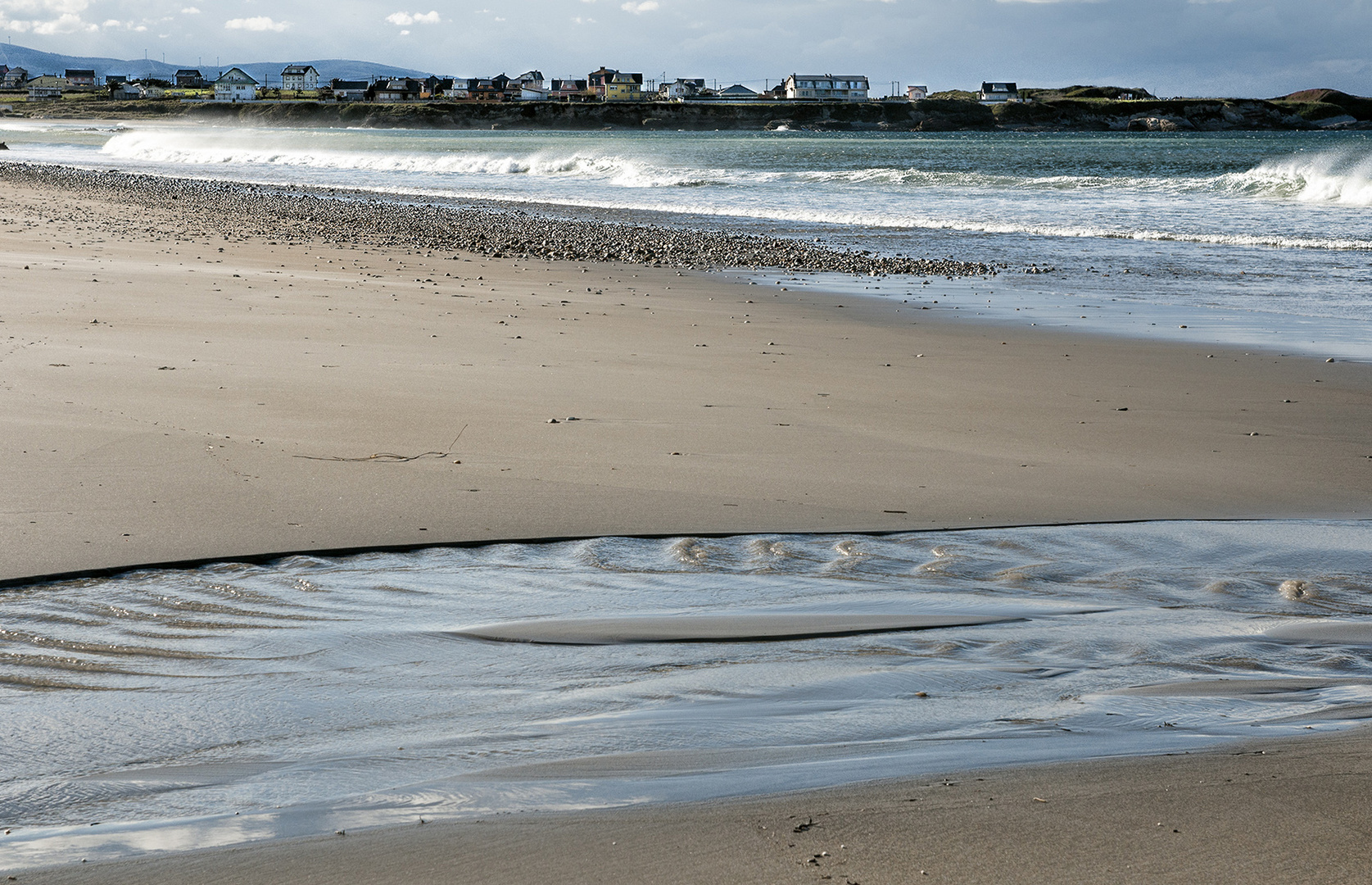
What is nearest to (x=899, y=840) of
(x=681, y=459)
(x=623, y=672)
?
(x=623, y=672)

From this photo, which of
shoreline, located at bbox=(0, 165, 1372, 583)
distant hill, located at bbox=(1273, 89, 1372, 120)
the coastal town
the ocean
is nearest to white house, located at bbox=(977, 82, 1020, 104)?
the coastal town

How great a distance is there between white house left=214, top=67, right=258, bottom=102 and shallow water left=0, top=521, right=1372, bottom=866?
561ft

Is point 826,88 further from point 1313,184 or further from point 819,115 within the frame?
point 1313,184

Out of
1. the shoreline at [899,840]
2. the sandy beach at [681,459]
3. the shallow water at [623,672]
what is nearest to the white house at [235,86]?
the sandy beach at [681,459]

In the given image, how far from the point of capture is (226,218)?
1867cm

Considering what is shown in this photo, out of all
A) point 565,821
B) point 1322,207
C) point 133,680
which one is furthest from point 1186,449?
point 1322,207

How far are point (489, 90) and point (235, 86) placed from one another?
126 ft

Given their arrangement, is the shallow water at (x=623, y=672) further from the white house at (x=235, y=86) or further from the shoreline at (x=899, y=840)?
the white house at (x=235, y=86)

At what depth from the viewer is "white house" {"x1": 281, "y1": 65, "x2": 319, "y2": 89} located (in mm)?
182500

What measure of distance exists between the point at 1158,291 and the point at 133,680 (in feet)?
37.0

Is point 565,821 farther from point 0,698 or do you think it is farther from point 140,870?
point 0,698

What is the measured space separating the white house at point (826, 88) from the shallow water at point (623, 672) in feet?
498

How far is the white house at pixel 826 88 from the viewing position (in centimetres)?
14938

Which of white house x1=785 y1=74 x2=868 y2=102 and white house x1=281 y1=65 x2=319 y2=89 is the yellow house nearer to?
white house x1=785 y1=74 x2=868 y2=102
